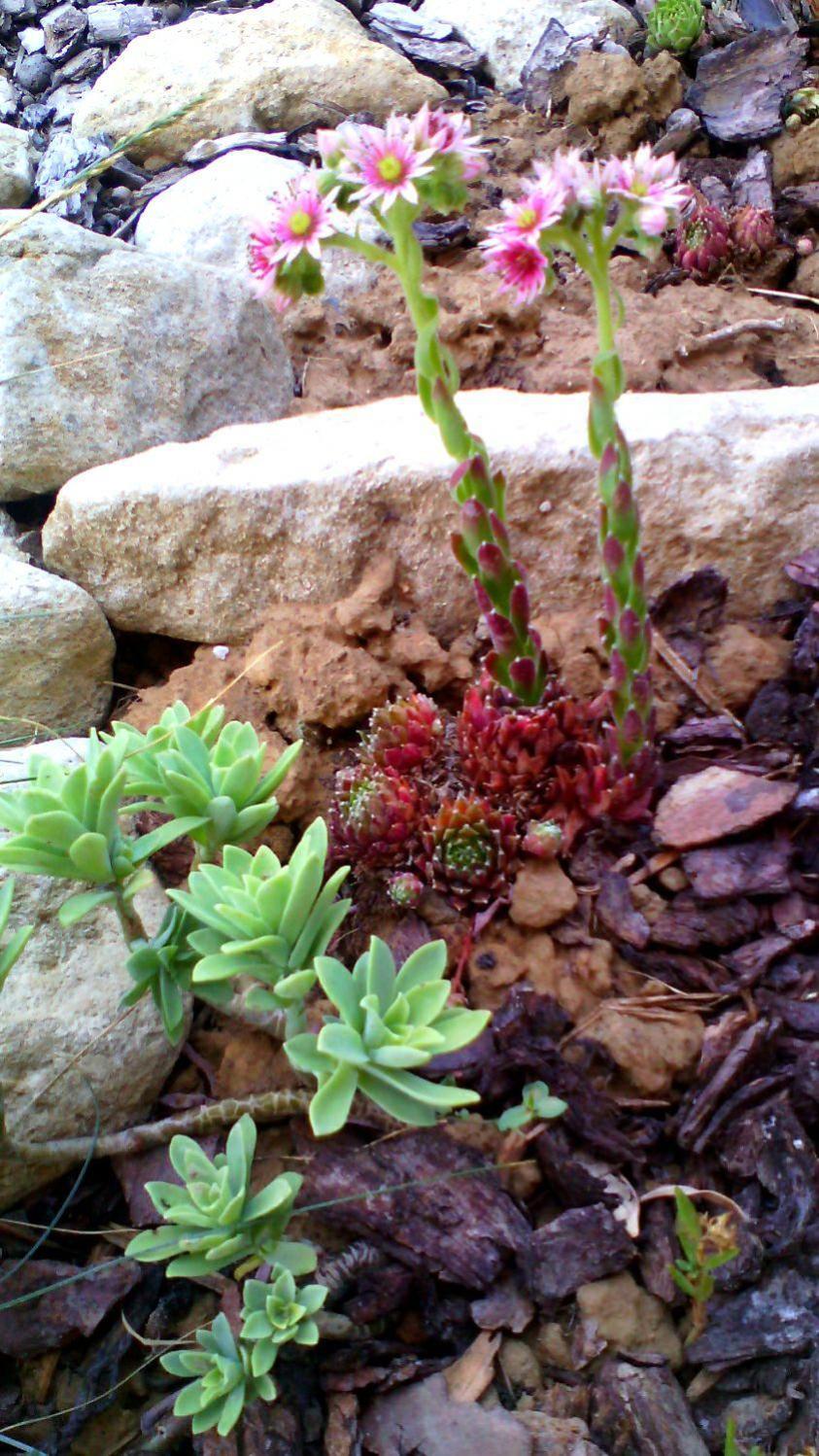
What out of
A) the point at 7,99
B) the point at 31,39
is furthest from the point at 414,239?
the point at 31,39

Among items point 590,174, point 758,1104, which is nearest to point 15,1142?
point 758,1104

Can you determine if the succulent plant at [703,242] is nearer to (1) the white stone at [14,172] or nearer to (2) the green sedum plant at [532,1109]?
(1) the white stone at [14,172]

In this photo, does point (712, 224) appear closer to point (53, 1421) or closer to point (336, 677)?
point (336, 677)

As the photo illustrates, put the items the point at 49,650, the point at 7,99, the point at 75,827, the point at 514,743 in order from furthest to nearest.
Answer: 1. the point at 7,99
2. the point at 49,650
3. the point at 514,743
4. the point at 75,827

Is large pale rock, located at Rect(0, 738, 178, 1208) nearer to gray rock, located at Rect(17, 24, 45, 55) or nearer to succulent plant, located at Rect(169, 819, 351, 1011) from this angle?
succulent plant, located at Rect(169, 819, 351, 1011)

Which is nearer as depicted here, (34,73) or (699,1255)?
(699,1255)

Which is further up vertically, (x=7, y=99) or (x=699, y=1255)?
(x=7, y=99)

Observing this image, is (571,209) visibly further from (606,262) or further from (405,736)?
(405,736)
